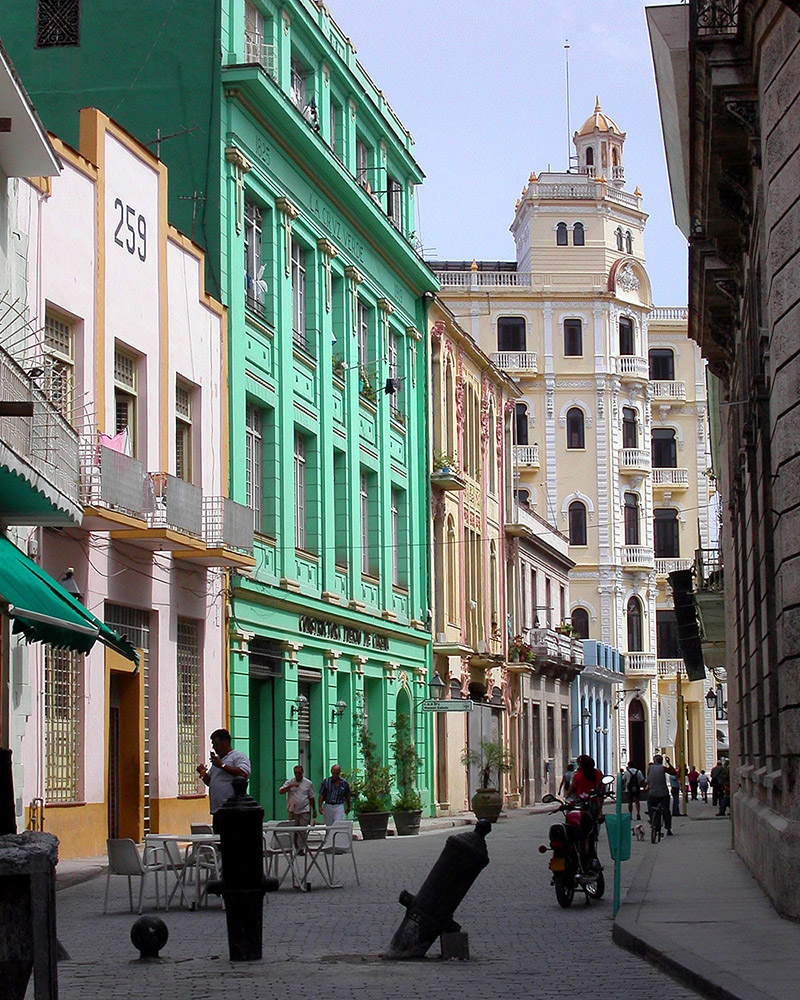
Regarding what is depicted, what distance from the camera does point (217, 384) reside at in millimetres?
28906

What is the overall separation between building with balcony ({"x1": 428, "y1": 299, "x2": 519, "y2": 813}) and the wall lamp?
34.5ft

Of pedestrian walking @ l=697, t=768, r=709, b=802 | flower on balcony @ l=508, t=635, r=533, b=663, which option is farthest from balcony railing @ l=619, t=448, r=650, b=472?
flower on balcony @ l=508, t=635, r=533, b=663

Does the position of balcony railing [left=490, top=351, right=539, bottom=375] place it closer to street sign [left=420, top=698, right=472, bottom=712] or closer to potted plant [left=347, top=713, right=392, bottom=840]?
street sign [left=420, top=698, right=472, bottom=712]

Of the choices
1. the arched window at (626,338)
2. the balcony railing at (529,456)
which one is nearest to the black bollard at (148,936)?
the balcony railing at (529,456)

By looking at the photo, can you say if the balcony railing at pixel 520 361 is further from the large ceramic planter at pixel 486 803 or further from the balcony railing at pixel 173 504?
the balcony railing at pixel 173 504

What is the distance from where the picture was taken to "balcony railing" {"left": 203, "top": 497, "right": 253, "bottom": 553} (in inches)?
1051

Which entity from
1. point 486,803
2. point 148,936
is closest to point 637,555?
point 486,803

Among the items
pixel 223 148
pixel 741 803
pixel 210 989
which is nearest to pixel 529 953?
pixel 210 989

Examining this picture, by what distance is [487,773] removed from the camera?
4153cm

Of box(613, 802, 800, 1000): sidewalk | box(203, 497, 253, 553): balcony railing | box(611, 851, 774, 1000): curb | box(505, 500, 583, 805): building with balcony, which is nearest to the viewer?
box(611, 851, 774, 1000): curb

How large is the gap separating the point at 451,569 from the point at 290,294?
15.2m

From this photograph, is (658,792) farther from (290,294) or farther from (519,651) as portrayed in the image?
(519,651)

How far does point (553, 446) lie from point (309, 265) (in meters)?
40.5

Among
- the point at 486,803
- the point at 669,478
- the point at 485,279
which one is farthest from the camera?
the point at 669,478
